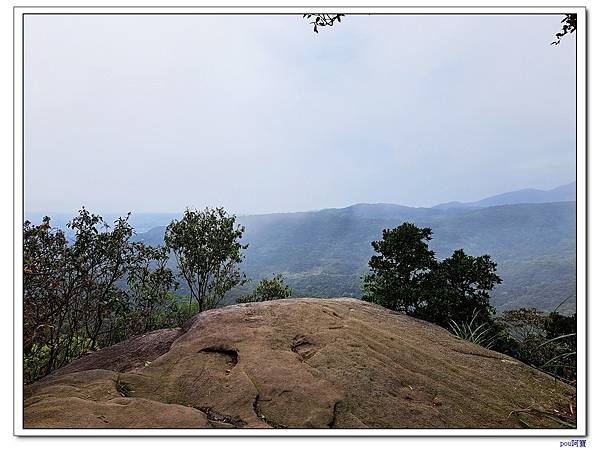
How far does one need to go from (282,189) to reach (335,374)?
7.33 meters

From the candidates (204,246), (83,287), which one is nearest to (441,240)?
(204,246)

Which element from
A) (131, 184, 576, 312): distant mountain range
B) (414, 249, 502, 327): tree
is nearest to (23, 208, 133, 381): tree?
(131, 184, 576, 312): distant mountain range

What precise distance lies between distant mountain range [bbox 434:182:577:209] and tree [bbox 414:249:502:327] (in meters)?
1.29

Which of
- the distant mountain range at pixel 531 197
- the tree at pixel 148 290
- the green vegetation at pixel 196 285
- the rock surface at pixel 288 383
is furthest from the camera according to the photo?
the tree at pixel 148 290

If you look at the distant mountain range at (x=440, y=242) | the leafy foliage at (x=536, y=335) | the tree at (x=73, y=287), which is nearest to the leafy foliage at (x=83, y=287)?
the tree at (x=73, y=287)

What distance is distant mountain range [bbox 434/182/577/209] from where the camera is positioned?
3.55 meters

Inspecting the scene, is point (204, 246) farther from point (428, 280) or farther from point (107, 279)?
point (428, 280)

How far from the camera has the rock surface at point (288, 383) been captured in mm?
2668

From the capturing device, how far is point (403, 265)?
19.7 ft

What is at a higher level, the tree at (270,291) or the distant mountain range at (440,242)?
the distant mountain range at (440,242)

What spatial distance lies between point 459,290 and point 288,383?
3.73 meters

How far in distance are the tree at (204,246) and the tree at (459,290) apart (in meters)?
2.83

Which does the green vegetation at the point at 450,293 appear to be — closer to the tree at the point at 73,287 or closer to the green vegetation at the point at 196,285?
the green vegetation at the point at 196,285
